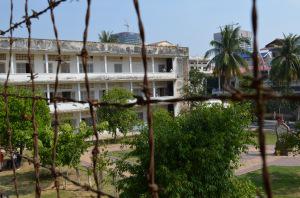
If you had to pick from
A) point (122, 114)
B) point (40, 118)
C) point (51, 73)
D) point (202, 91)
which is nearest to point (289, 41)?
point (202, 91)

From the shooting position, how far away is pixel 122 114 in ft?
75.2

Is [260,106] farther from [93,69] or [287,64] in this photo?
[287,64]

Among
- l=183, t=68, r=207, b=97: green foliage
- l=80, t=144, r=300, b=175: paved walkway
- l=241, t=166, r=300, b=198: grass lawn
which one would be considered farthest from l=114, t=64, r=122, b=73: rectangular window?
l=241, t=166, r=300, b=198: grass lawn

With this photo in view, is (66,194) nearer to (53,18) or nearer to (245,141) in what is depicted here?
(245,141)

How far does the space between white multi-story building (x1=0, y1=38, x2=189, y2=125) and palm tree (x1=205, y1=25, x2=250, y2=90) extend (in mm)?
2689

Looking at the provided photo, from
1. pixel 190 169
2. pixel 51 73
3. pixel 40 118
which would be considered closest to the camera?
pixel 190 169

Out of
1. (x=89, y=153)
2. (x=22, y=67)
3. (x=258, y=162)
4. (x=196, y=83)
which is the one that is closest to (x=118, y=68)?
(x=22, y=67)

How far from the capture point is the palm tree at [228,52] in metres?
28.5

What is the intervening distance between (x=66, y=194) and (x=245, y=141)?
639 cm

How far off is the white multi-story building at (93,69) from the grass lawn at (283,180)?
8.12m

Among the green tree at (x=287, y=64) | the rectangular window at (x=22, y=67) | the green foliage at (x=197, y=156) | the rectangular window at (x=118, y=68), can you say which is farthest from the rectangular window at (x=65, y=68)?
the green foliage at (x=197, y=156)

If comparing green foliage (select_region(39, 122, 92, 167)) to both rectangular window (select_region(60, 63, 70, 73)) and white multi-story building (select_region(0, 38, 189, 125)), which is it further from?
rectangular window (select_region(60, 63, 70, 73))

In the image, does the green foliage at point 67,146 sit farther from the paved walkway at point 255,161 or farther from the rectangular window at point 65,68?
the rectangular window at point 65,68

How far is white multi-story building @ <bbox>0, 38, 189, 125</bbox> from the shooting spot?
2317 centimetres
